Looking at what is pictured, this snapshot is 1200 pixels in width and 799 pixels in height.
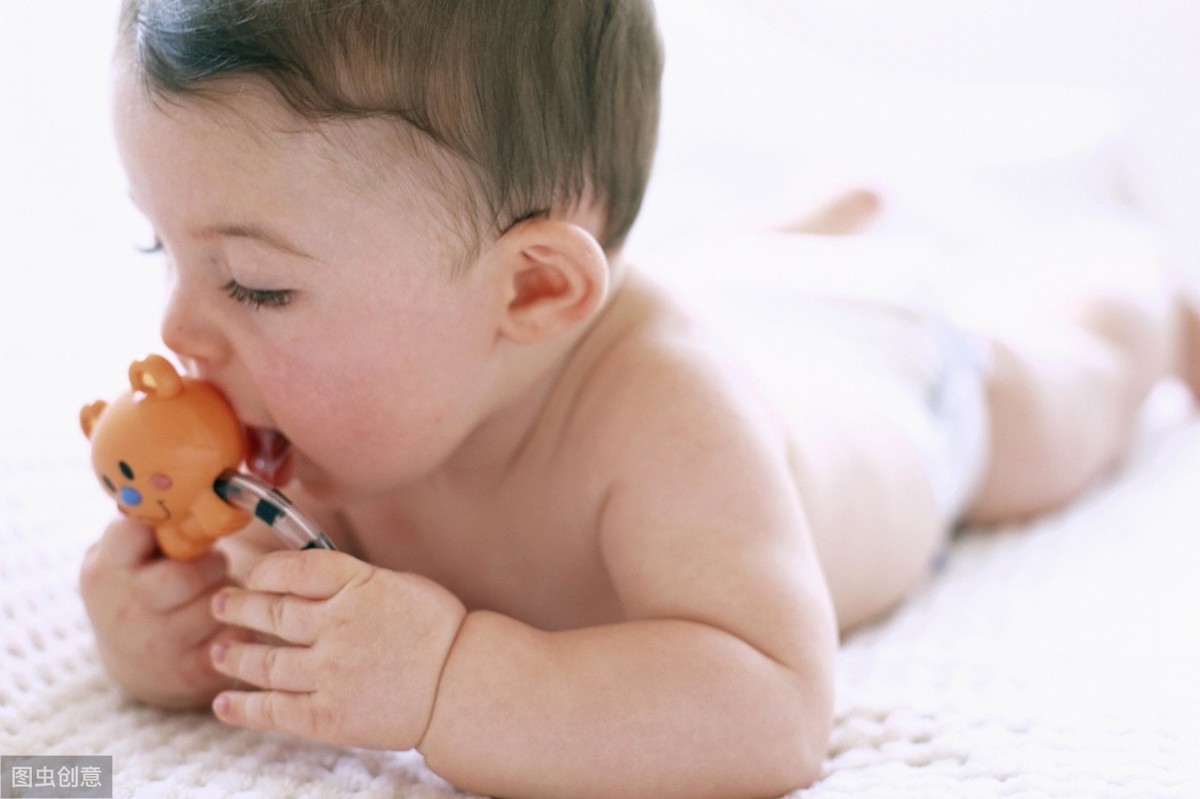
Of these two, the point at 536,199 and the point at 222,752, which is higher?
the point at 536,199

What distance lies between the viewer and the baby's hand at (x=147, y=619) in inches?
34.9

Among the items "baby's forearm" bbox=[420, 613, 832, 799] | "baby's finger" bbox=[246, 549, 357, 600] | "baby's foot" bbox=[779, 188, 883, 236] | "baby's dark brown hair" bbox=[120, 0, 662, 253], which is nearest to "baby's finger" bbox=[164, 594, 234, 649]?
"baby's finger" bbox=[246, 549, 357, 600]

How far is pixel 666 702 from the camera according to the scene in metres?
0.78

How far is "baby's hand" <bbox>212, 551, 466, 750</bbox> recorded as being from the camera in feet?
2.54

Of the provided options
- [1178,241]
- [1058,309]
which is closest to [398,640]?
[1058,309]

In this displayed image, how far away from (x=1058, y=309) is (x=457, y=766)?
42.4 inches

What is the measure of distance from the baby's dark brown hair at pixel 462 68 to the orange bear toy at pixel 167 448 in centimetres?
19

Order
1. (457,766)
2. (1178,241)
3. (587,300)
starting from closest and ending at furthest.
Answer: (457,766) → (587,300) → (1178,241)

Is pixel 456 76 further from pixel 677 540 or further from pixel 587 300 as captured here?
pixel 677 540

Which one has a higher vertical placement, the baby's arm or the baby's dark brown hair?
the baby's dark brown hair

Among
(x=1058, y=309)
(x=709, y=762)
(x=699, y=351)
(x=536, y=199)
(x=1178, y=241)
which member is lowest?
(x=1178, y=241)

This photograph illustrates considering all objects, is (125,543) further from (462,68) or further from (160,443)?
(462,68)

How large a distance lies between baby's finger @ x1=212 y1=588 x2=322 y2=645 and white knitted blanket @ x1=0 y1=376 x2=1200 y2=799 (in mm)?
81

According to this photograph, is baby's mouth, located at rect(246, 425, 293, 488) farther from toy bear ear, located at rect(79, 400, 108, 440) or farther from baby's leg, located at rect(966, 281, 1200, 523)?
baby's leg, located at rect(966, 281, 1200, 523)
